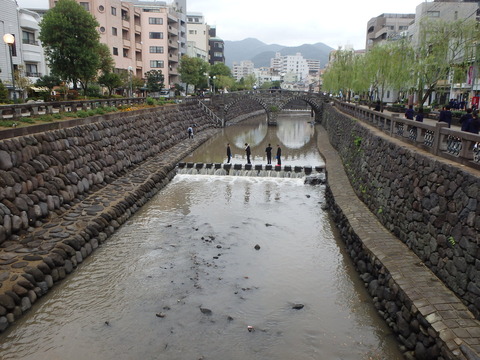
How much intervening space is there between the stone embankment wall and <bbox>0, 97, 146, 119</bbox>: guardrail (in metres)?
1.75

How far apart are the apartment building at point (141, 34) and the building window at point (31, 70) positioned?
37.8ft

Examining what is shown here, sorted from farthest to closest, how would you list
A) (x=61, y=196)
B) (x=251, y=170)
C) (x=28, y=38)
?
(x=28, y=38)
(x=251, y=170)
(x=61, y=196)

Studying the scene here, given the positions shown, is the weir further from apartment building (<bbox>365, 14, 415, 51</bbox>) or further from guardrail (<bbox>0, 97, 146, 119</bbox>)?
apartment building (<bbox>365, 14, 415, 51</bbox>)

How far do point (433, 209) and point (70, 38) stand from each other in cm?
2916

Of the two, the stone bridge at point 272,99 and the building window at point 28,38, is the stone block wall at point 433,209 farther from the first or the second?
the stone bridge at point 272,99

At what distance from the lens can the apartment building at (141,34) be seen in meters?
53.6

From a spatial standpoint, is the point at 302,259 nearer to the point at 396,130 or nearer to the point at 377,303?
the point at 377,303

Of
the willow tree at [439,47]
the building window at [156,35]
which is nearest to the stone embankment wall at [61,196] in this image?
the willow tree at [439,47]

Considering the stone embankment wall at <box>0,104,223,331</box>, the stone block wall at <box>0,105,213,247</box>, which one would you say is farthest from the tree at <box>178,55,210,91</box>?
the stone embankment wall at <box>0,104,223,331</box>

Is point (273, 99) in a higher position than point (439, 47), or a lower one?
lower

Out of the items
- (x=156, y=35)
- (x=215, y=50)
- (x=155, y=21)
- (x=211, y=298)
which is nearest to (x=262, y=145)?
(x=211, y=298)

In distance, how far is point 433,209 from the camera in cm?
1033

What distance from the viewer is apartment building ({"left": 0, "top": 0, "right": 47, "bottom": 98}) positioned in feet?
121

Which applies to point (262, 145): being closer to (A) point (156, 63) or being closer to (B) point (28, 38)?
(B) point (28, 38)
